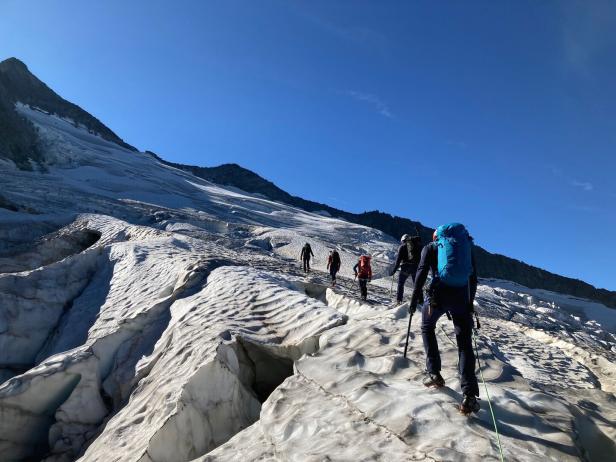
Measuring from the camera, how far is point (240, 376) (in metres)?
6.89

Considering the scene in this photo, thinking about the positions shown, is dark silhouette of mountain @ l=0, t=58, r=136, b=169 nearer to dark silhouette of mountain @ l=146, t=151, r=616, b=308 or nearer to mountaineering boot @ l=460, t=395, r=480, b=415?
dark silhouette of mountain @ l=146, t=151, r=616, b=308

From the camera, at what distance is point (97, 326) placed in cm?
1002

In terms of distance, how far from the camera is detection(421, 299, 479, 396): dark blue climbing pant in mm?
4490

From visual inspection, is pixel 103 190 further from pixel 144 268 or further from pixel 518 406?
pixel 518 406

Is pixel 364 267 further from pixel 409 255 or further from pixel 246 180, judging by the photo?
pixel 246 180

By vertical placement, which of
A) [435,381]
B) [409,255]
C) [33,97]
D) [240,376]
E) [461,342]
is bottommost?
[240,376]

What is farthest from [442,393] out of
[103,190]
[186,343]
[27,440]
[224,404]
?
[103,190]

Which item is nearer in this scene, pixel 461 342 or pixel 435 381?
pixel 461 342

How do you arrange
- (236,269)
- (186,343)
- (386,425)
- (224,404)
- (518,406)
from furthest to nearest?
(236,269)
(186,343)
(224,404)
(518,406)
(386,425)

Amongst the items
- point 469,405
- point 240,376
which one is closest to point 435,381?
point 469,405

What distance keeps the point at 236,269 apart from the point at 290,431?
6.58 metres

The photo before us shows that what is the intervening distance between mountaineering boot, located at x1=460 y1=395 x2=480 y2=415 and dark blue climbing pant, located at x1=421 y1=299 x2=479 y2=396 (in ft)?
0.22

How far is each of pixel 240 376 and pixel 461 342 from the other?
11.0 feet

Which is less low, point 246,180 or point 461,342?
point 246,180
